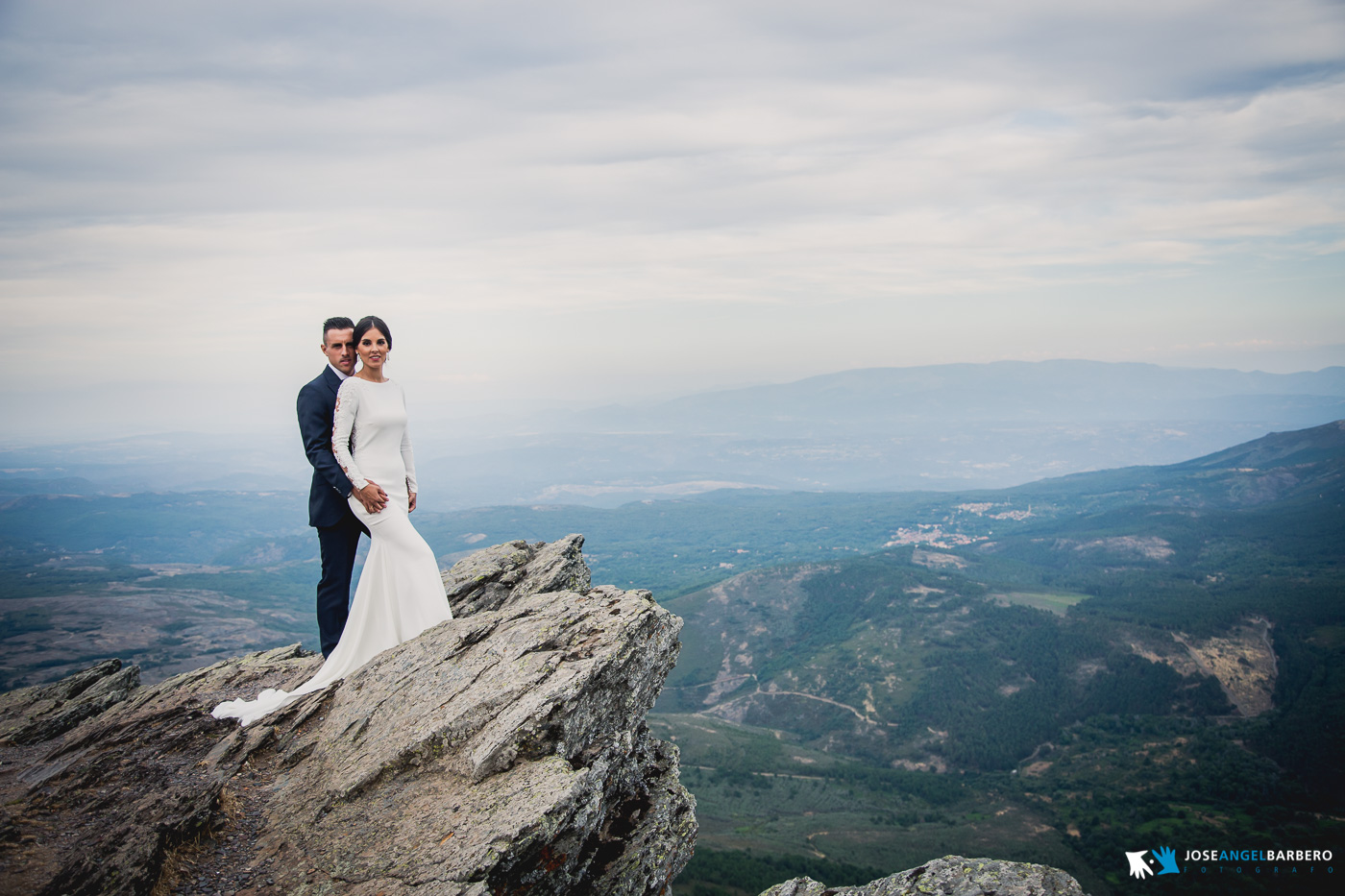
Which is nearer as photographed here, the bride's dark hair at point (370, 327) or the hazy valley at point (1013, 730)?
the bride's dark hair at point (370, 327)

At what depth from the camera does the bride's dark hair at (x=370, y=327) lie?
12.2 meters

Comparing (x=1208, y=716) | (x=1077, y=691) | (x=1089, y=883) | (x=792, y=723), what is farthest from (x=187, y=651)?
(x=1208, y=716)

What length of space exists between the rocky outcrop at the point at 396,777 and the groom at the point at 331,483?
5.97 ft

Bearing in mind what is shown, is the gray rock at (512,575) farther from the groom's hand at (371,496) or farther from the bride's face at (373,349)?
the bride's face at (373,349)

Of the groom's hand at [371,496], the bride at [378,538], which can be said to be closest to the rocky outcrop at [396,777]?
the bride at [378,538]

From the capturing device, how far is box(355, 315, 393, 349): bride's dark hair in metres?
12.2

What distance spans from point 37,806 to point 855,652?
207m

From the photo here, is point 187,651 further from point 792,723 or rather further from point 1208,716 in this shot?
point 1208,716

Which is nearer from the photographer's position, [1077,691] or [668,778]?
[668,778]

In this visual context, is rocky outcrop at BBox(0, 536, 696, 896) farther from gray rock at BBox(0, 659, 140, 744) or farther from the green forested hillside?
the green forested hillside

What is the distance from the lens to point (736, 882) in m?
81.8

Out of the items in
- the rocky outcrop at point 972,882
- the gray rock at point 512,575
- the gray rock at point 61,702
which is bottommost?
the rocky outcrop at point 972,882

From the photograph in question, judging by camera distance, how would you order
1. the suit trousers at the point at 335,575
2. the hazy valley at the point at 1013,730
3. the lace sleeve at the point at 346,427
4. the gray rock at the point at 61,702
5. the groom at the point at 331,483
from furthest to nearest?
the hazy valley at the point at 1013,730, the gray rock at the point at 61,702, the suit trousers at the point at 335,575, the groom at the point at 331,483, the lace sleeve at the point at 346,427

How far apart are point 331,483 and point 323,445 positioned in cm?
72
